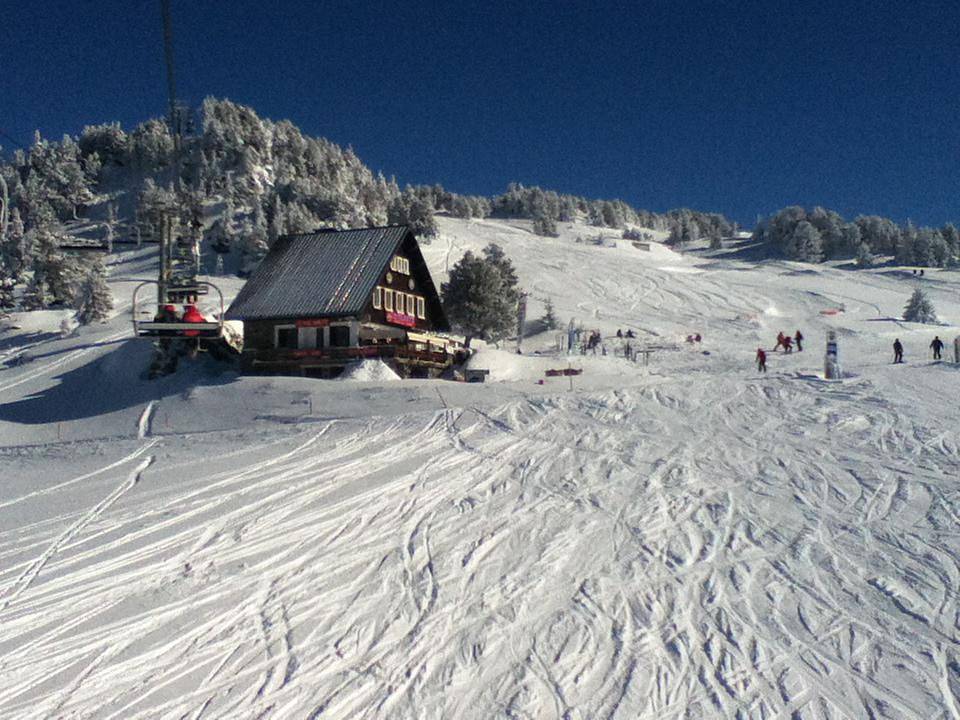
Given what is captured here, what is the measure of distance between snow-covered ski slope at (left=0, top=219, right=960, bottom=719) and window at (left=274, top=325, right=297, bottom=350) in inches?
179

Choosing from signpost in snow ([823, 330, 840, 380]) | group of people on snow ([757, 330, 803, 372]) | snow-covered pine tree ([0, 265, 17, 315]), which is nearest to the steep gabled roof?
group of people on snow ([757, 330, 803, 372])

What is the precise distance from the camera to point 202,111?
130875 mm

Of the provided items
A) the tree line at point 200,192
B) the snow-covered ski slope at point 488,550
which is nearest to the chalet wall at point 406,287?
the snow-covered ski slope at point 488,550

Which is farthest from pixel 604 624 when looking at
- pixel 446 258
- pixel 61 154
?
Answer: pixel 61 154

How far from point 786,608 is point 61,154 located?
130 m

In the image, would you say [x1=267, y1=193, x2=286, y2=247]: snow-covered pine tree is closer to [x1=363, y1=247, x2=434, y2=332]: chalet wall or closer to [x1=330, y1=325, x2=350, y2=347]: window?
[x1=363, y1=247, x2=434, y2=332]: chalet wall

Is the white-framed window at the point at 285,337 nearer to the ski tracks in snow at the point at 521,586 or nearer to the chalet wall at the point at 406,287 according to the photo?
the chalet wall at the point at 406,287

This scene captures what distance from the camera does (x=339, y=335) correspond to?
37.4 meters

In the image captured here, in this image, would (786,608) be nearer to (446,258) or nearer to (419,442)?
(419,442)

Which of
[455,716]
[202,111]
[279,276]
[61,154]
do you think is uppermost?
[202,111]

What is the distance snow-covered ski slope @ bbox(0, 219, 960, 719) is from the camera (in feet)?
38.7

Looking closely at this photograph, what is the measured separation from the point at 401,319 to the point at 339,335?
426 cm

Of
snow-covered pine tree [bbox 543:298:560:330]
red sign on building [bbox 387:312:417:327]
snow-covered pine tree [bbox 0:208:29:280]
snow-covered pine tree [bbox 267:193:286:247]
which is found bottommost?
snow-covered pine tree [bbox 543:298:560:330]

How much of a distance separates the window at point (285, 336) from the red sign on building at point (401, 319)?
4.61 meters
